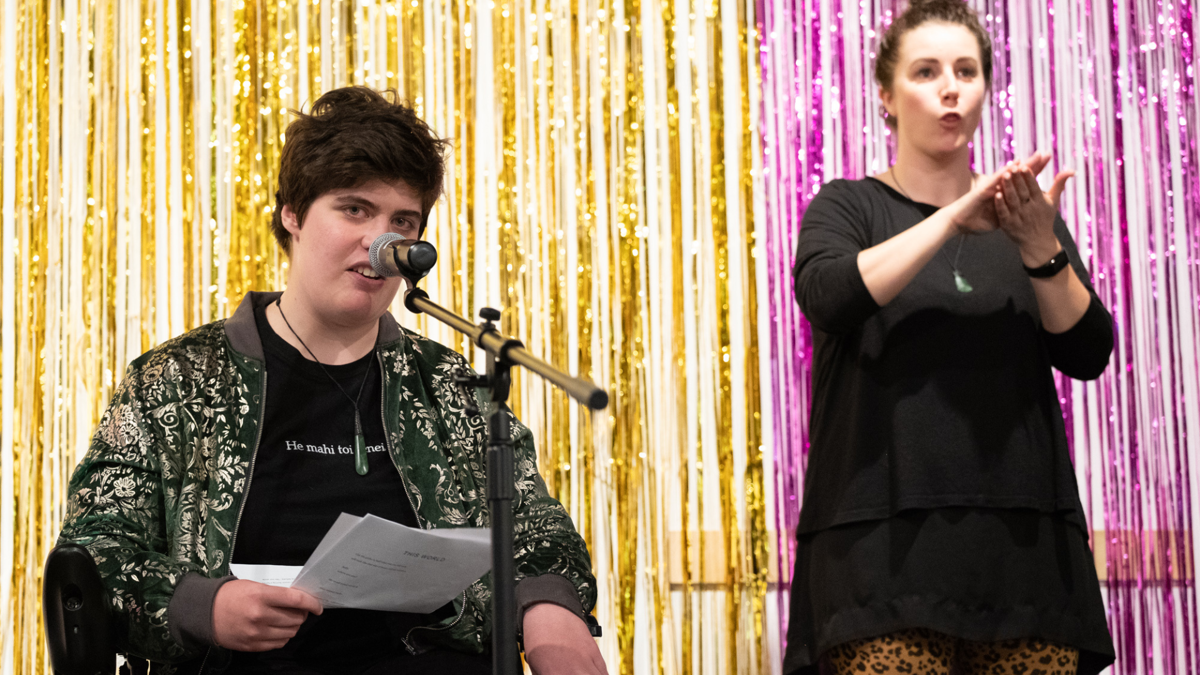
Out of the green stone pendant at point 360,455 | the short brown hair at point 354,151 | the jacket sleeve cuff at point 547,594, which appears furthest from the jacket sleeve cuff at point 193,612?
the short brown hair at point 354,151

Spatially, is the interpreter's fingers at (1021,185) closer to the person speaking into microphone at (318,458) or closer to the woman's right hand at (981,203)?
the woman's right hand at (981,203)

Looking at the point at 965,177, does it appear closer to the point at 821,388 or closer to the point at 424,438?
the point at 821,388

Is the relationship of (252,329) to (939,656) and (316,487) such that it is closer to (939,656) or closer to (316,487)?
(316,487)

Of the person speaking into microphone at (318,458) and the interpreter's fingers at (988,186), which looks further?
the interpreter's fingers at (988,186)

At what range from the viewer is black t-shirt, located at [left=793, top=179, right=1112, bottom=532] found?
4.97ft

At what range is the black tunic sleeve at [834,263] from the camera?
4.94 feet

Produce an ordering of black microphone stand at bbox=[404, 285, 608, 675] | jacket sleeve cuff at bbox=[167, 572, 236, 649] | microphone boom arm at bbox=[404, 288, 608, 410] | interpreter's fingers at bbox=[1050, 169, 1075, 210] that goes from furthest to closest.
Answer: interpreter's fingers at bbox=[1050, 169, 1075, 210]
jacket sleeve cuff at bbox=[167, 572, 236, 649]
black microphone stand at bbox=[404, 285, 608, 675]
microphone boom arm at bbox=[404, 288, 608, 410]

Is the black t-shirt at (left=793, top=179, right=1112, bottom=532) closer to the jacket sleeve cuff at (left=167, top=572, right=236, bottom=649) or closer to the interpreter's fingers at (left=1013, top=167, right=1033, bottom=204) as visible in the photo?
the interpreter's fingers at (left=1013, top=167, right=1033, bottom=204)

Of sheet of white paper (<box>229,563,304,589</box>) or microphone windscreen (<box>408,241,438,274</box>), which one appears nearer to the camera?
microphone windscreen (<box>408,241,438,274</box>)

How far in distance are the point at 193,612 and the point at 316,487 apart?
27 cm

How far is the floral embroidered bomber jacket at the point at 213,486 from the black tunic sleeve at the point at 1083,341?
762 millimetres

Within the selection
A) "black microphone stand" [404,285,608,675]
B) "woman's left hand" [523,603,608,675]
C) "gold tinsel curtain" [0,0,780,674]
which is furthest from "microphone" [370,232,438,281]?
"gold tinsel curtain" [0,0,780,674]

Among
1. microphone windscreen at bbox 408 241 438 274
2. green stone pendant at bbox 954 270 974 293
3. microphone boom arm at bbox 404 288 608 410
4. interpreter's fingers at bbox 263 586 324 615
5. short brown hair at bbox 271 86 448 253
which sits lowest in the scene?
interpreter's fingers at bbox 263 586 324 615

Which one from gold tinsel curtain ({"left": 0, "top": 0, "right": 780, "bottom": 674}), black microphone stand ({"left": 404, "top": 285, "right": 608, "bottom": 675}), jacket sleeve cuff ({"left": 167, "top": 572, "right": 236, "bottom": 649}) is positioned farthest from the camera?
gold tinsel curtain ({"left": 0, "top": 0, "right": 780, "bottom": 674})
